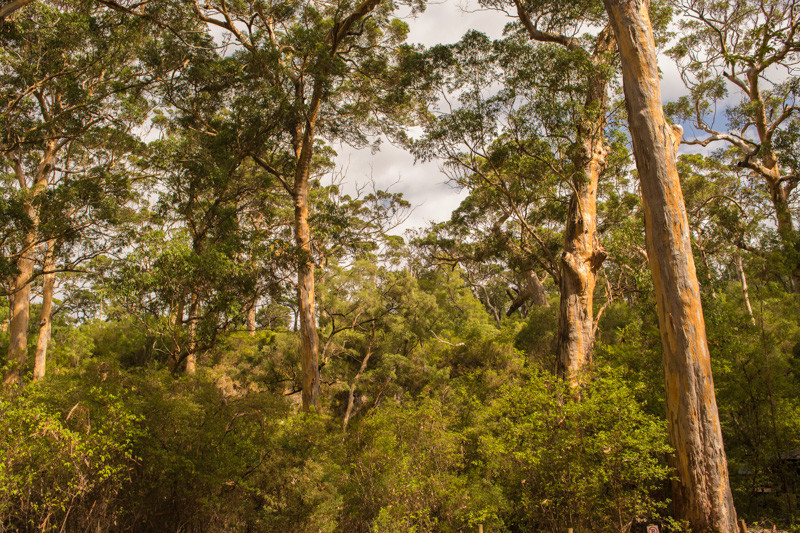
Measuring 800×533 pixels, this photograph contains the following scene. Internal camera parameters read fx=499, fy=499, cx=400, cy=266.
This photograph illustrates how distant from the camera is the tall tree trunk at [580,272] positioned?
8.18m

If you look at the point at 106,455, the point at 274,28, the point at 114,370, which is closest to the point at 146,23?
the point at 274,28

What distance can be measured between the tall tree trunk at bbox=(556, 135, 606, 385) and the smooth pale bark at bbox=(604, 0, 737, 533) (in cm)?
226

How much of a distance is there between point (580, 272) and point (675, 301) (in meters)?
2.67

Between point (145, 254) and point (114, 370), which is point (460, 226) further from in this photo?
point (114, 370)

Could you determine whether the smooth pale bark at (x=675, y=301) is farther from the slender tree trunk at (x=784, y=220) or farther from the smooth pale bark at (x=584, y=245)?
the slender tree trunk at (x=784, y=220)

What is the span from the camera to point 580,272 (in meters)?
8.37

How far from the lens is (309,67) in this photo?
10273 millimetres

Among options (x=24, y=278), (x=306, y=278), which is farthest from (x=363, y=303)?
(x=24, y=278)

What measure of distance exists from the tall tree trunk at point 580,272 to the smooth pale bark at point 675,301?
226 centimetres

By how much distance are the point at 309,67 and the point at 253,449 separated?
24.5ft

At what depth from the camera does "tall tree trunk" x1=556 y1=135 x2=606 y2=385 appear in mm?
8180

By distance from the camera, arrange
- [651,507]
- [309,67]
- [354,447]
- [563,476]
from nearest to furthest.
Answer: [651,507]
[563,476]
[354,447]
[309,67]

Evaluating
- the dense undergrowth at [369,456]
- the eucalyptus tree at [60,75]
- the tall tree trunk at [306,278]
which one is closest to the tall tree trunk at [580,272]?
the dense undergrowth at [369,456]

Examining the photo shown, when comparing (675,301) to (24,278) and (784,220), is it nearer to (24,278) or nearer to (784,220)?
(784,220)
